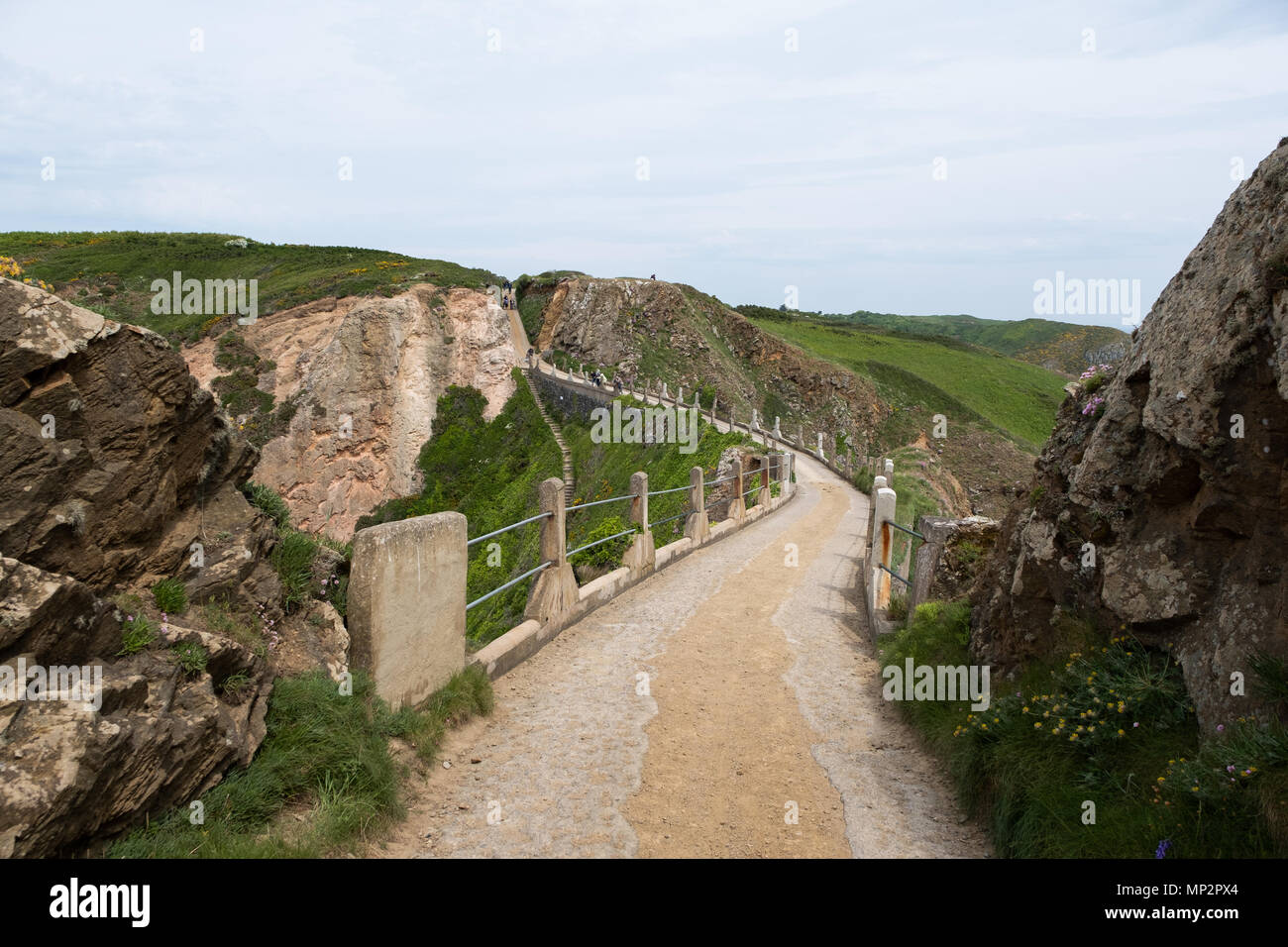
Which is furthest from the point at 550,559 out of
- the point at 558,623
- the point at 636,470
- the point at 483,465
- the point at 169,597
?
the point at 483,465

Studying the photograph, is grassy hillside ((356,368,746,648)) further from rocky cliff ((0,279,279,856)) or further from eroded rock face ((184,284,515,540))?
rocky cliff ((0,279,279,856))

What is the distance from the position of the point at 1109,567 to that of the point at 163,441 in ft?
17.9

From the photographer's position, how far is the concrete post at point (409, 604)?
5129 millimetres

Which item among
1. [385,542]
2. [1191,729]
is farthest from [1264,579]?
[385,542]

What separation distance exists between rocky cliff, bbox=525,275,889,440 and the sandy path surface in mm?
40653

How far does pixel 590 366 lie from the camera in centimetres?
5044

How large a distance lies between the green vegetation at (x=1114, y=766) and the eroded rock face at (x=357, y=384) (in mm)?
35341

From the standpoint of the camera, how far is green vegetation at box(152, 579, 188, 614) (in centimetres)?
418

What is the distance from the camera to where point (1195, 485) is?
4184 mm

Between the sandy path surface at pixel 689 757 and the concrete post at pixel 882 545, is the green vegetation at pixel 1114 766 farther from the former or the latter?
the concrete post at pixel 882 545

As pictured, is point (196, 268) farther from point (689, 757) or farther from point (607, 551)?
point (689, 757)

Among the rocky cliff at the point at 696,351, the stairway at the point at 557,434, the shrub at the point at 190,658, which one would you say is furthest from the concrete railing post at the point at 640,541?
the rocky cliff at the point at 696,351

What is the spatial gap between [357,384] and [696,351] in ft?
75.6

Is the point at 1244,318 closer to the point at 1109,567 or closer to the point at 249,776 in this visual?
the point at 1109,567
